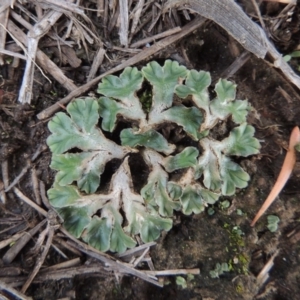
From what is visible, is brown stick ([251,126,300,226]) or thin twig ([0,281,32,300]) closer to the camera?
thin twig ([0,281,32,300])

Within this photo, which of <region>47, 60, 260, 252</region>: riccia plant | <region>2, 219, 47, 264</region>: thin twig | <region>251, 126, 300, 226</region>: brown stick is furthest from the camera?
<region>251, 126, 300, 226</region>: brown stick

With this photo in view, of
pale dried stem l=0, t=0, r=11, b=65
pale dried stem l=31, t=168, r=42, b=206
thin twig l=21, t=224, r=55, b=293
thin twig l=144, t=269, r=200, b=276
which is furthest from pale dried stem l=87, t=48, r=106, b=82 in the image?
thin twig l=144, t=269, r=200, b=276

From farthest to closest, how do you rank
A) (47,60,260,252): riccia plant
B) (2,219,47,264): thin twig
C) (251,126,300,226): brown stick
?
(251,126,300,226): brown stick, (2,219,47,264): thin twig, (47,60,260,252): riccia plant

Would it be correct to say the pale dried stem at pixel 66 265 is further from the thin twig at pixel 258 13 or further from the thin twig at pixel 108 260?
the thin twig at pixel 258 13

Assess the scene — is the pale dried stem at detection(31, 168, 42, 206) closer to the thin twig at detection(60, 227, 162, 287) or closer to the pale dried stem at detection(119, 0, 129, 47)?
the thin twig at detection(60, 227, 162, 287)

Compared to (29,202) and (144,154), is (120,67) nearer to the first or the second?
(144,154)

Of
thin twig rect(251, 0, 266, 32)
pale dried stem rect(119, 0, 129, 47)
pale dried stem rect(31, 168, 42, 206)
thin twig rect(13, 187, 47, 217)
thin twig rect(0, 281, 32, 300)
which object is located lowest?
thin twig rect(0, 281, 32, 300)
